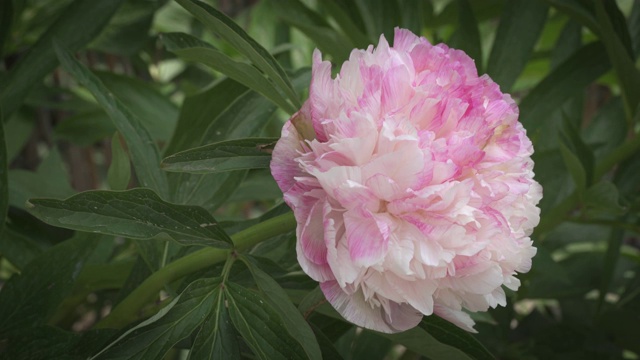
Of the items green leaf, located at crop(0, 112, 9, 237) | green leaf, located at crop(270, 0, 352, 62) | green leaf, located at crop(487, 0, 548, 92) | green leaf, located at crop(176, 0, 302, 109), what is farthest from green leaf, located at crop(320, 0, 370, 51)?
green leaf, located at crop(0, 112, 9, 237)

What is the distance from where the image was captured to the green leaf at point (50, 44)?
0.58 meters

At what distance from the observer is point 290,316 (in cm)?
40

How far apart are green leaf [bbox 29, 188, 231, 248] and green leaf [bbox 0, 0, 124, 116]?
0.80 ft

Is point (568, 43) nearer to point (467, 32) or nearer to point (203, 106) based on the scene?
point (467, 32)

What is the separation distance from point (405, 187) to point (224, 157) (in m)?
0.11

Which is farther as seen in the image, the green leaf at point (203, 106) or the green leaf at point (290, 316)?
the green leaf at point (203, 106)

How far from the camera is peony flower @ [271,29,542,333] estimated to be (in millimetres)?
346

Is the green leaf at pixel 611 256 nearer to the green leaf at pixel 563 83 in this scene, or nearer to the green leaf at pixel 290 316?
the green leaf at pixel 563 83

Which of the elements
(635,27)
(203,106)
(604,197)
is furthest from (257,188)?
(635,27)

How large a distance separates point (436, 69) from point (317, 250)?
0.12 metres

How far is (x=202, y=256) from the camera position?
44 cm

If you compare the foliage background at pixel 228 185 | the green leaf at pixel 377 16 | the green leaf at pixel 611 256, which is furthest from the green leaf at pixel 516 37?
the green leaf at pixel 611 256

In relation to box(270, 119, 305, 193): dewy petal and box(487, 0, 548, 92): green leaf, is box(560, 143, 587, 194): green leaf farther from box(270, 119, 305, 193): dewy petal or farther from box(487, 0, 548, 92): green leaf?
box(270, 119, 305, 193): dewy petal

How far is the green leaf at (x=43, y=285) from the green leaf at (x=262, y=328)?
0.16 m
